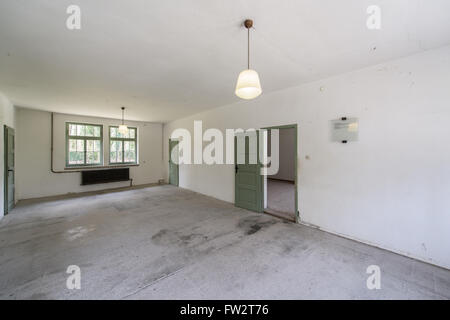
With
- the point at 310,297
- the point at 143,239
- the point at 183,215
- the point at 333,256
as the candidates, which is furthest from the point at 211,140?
the point at 310,297

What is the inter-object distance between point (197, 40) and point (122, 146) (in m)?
6.49

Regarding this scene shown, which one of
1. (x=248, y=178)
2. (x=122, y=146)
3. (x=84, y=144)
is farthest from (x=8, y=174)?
(x=248, y=178)

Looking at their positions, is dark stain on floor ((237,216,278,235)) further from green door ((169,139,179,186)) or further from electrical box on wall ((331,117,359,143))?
green door ((169,139,179,186))

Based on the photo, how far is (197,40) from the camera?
2143mm

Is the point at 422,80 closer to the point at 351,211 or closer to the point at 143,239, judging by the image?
the point at 351,211

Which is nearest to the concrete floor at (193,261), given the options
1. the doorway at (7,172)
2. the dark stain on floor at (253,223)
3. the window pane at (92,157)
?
the dark stain on floor at (253,223)

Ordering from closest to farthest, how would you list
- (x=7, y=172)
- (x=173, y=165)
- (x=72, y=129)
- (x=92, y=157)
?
1. (x=7, y=172)
2. (x=72, y=129)
3. (x=92, y=157)
4. (x=173, y=165)

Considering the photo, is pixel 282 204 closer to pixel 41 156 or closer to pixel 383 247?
pixel 383 247

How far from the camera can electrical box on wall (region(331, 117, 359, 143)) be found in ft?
9.58

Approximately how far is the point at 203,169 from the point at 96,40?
14.3ft

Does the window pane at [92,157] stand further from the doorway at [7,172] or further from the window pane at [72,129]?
the doorway at [7,172]

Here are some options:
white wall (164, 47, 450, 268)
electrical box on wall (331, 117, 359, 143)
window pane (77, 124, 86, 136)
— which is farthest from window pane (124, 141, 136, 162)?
electrical box on wall (331, 117, 359, 143)

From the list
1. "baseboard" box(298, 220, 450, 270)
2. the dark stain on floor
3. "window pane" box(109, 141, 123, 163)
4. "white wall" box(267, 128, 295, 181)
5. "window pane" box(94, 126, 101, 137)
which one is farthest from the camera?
"white wall" box(267, 128, 295, 181)

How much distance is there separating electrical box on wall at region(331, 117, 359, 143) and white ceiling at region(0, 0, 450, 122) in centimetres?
83
